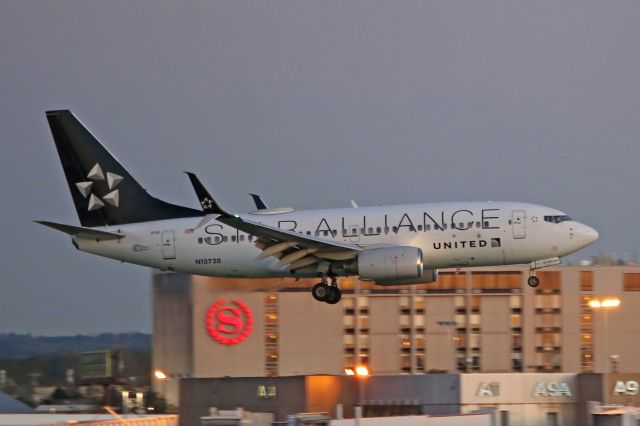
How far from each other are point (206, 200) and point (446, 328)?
65483mm

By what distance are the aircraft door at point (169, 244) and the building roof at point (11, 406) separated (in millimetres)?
16110

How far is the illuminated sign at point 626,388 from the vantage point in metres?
59.5

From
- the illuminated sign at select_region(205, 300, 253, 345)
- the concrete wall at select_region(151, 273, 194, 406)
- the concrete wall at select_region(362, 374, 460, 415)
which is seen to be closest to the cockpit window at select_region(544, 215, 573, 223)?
the concrete wall at select_region(362, 374, 460, 415)

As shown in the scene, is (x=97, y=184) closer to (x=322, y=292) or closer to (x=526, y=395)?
(x=322, y=292)

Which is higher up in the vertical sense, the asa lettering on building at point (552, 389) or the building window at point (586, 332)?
the building window at point (586, 332)

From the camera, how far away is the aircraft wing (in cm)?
4853

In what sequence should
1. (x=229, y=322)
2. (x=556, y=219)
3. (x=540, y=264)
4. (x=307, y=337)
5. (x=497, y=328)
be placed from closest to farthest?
(x=556, y=219) → (x=540, y=264) → (x=229, y=322) → (x=307, y=337) → (x=497, y=328)

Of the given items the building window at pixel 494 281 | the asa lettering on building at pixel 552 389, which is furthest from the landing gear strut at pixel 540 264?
the building window at pixel 494 281

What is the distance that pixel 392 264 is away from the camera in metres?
49.0

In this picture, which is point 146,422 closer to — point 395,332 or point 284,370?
point 284,370

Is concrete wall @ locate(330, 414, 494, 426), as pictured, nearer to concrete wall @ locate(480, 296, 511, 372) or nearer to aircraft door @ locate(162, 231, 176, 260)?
aircraft door @ locate(162, 231, 176, 260)

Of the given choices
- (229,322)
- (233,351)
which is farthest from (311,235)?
(233,351)

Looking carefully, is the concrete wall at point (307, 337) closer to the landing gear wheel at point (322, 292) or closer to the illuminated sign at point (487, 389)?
the illuminated sign at point (487, 389)

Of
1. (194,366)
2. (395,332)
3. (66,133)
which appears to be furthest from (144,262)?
(395,332)
